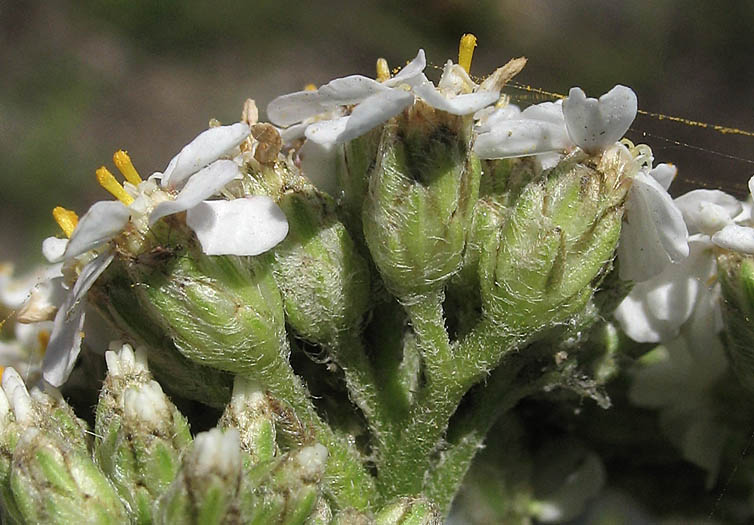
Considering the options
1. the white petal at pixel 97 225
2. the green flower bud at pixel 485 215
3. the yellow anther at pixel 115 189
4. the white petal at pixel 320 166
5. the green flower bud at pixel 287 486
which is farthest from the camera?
the white petal at pixel 320 166

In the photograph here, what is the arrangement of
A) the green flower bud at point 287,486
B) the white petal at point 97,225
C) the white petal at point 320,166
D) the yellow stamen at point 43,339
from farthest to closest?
the yellow stamen at point 43,339 → the white petal at point 320,166 → the white petal at point 97,225 → the green flower bud at point 287,486

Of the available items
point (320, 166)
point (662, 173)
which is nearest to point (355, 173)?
point (320, 166)

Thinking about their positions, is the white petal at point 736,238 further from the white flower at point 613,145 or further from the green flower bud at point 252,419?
the green flower bud at point 252,419

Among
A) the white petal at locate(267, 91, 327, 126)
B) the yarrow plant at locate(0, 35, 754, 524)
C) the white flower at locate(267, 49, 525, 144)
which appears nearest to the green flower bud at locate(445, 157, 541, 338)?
the yarrow plant at locate(0, 35, 754, 524)

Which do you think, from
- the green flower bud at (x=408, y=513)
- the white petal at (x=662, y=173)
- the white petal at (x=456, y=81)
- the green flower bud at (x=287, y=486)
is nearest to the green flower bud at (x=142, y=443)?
the green flower bud at (x=287, y=486)

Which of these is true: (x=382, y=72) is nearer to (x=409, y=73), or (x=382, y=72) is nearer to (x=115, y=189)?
(x=409, y=73)

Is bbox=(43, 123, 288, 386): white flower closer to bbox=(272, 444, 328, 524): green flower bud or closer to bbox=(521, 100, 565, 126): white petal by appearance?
bbox=(272, 444, 328, 524): green flower bud

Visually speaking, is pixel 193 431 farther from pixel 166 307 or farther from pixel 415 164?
pixel 415 164
